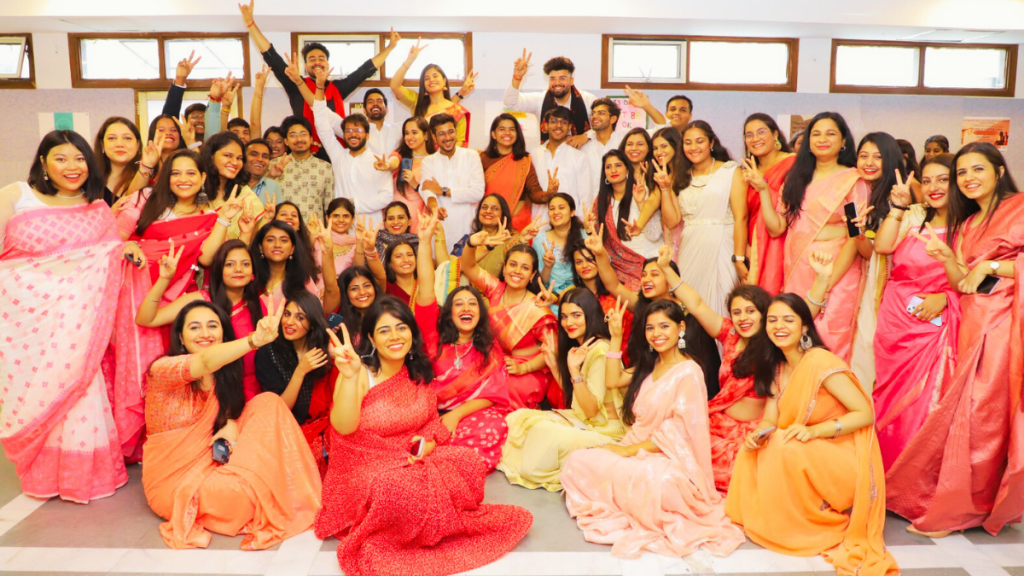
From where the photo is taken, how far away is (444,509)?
287 centimetres

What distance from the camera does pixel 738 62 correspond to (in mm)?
6184

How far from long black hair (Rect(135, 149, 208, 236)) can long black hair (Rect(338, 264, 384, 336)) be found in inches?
35.5

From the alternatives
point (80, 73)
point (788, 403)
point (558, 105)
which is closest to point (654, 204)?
point (558, 105)

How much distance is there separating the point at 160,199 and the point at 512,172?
6.80 feet

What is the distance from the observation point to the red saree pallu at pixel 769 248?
13.3ft

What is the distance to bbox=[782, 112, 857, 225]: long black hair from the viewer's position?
3.89 m

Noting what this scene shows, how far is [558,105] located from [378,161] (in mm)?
1294

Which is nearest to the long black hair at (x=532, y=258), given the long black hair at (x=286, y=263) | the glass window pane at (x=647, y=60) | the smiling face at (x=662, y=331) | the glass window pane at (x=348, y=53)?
the smiling face at (x=662, y=331)

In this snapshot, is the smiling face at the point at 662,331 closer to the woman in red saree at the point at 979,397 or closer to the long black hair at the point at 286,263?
the woman in red saree at the point at 979,397

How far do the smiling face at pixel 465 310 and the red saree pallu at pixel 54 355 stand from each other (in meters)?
1.58

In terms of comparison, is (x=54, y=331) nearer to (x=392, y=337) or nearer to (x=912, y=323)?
(x=392, y=337)

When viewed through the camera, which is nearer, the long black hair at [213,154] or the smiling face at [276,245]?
the smiling face at [276,245]

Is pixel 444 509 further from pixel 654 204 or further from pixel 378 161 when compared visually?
pixel 378 161

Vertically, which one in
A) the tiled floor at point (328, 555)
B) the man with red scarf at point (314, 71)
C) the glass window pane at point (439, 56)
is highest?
the glass window pane at point (439, 56)
